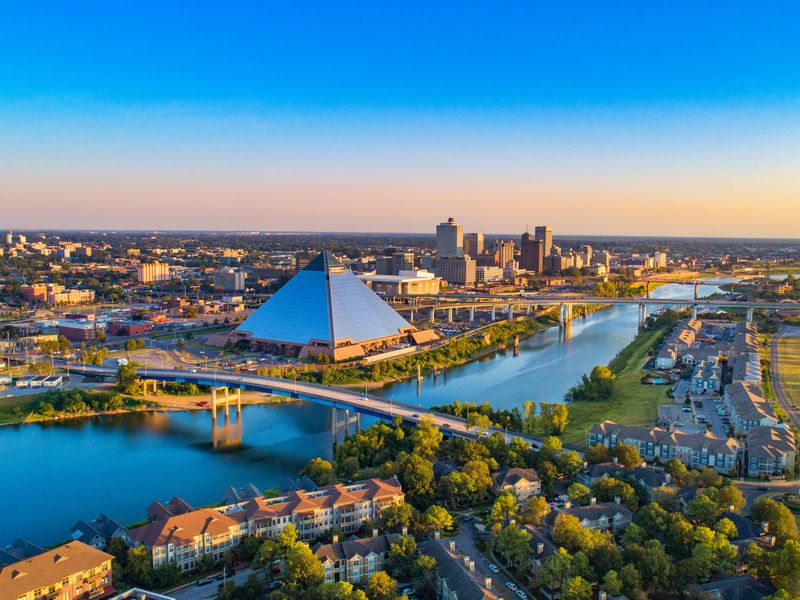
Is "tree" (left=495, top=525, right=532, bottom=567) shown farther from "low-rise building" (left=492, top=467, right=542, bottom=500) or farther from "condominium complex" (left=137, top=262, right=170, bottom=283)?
"condominium complex" (left=137, top=262, right=170, bottom=283)

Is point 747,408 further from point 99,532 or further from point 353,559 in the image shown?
point 99,532

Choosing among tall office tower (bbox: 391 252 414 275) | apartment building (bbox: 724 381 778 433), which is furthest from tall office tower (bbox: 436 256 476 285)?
apartment building (bbox: 724 381 778 433)

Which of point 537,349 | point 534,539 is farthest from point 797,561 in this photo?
point 537,349

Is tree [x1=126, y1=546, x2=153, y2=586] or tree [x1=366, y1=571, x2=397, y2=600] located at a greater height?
tree [x1=366, y1=571, x2=397, y2=600]

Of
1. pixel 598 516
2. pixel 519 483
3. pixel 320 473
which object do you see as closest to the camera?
pixel 598 516

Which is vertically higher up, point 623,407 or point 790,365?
point 790,365

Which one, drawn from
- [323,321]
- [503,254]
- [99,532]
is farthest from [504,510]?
[503,254]
